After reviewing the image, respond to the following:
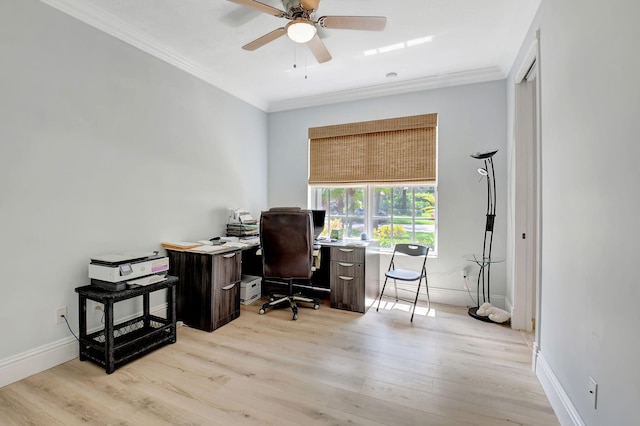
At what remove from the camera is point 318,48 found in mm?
2359

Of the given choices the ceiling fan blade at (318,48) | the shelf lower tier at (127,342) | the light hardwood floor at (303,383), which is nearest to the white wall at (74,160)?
the shelf lower tier at (127,342)

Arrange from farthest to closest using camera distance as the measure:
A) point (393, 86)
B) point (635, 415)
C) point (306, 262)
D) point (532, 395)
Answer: point (393, 86) < point (306, 262) < point (532, 395) < point (635, 415)

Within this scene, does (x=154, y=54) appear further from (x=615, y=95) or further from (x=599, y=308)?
(x=599, y=308)

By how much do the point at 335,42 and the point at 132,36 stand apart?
1.86 meters

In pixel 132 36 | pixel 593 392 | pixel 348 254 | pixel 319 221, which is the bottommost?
pixel 593 392

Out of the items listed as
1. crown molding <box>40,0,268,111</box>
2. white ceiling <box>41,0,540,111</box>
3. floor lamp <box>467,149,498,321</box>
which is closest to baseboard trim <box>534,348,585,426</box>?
floor lamp <box>467,149,498,321</box>

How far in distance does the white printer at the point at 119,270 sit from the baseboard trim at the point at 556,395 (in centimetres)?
285

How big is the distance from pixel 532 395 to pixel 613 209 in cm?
135

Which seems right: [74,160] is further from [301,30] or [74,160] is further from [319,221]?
[319,221]

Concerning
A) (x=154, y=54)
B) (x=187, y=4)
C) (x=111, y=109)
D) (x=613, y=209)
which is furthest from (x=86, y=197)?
(x=613, y=209)

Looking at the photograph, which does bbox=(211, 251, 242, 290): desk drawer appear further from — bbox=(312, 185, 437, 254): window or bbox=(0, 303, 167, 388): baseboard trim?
bbox=(312, 185, 437, 254): window

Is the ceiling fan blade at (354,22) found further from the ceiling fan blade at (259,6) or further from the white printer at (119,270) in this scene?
the white printer at (119,270)

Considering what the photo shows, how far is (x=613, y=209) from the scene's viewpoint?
118cm

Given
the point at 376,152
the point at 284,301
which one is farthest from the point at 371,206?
the point at 284,301
